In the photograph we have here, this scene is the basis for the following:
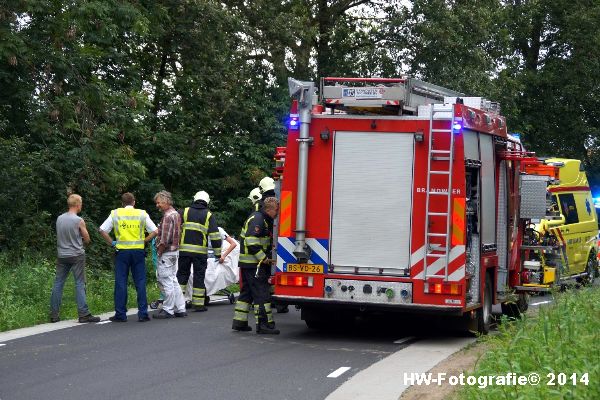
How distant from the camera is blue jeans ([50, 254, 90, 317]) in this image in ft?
51.1

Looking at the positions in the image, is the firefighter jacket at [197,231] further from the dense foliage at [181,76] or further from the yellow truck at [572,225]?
the yellow truck at [572,225]

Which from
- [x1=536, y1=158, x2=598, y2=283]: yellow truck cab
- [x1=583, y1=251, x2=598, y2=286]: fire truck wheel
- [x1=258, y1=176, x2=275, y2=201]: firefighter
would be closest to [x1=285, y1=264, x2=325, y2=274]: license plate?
[x1=258, y1=176, x2=275, y2=201]: firefighter

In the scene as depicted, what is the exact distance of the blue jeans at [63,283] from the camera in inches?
613

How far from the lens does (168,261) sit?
16578 mm

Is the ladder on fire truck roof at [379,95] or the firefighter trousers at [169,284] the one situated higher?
the ladder on fire truck roof at [379,95]

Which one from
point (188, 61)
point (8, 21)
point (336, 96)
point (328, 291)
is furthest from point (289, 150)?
point (188, 61)

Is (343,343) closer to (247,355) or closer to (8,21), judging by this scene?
(247,355)

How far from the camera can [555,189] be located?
78.2ft

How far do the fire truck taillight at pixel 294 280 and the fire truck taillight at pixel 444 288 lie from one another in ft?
4.93

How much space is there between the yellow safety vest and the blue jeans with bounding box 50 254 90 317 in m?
0.63

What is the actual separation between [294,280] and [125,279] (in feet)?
10.3

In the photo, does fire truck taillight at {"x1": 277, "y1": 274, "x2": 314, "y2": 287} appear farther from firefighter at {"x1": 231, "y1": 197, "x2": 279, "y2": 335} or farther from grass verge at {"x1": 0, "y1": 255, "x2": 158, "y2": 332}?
grass verge at {"x1": 0, "y1": 255, "x2": 158, "y2": 332}

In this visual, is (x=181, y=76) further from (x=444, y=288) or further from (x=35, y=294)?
(x=444, y=288)

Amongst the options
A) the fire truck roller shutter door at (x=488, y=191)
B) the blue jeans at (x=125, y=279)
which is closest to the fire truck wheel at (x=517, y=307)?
the fire truck roller shutter door at (x=488, y=191)
